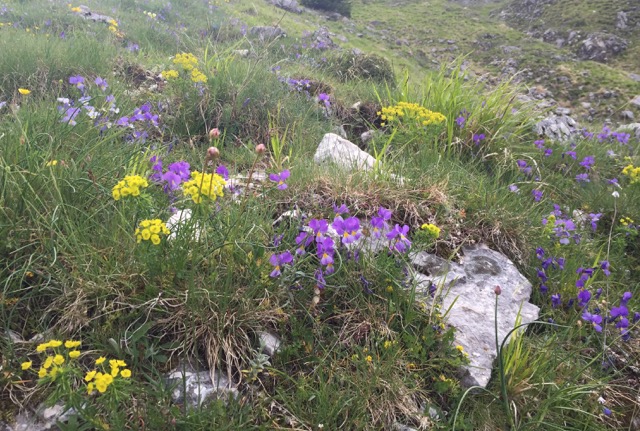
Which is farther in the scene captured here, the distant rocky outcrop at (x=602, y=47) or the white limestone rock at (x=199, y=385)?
the distant rocky outcrop at (x=602, y=47)

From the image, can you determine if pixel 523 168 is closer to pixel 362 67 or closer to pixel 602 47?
pixel 362 67

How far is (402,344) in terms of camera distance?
6.91 ft

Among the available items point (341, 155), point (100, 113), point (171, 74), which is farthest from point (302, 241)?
point (171, 74)

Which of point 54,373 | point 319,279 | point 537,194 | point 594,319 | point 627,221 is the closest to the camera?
point 54,373

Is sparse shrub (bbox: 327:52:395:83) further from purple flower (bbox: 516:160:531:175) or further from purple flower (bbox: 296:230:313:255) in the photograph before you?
purple flower (bbox: 296:230:313:255)

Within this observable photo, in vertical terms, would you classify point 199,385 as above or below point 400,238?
below

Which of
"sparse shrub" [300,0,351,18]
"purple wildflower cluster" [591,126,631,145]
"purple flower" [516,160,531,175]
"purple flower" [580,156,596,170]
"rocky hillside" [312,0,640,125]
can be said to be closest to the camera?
"purple flower" [516,160,531,175]

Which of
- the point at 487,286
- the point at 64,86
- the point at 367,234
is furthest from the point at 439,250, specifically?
the point at 64,86

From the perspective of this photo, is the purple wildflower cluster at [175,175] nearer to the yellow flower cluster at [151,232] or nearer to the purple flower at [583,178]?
the yellow flower cluster at [151,232]

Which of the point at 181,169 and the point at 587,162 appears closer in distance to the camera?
the point at 181,169

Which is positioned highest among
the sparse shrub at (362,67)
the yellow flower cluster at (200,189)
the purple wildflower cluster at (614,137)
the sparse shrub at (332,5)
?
the yellow flower cluster at (200,189)

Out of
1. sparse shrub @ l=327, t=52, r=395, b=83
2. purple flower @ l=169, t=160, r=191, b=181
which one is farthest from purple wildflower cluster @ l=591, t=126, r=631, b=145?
purple flower @ l=169, t=160, r=191, b=181

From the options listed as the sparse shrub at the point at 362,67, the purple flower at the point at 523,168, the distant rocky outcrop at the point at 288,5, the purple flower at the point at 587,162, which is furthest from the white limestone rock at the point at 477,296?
the distant rocky outcrop at the point at 288,5

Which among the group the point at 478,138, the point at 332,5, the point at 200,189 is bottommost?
the point at 332,5
